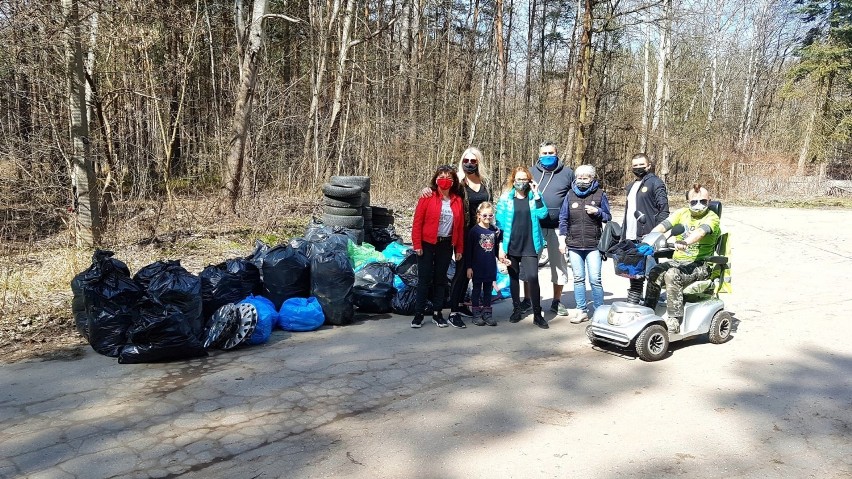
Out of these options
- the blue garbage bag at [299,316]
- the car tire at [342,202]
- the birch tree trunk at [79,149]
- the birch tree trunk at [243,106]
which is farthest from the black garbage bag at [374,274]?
the birch tree trunk at [243,106]

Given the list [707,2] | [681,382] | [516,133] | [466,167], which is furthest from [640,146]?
[681,382]

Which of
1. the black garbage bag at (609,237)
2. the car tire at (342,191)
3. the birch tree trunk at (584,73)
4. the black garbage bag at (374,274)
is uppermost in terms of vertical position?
the birch tree trunk at (584,73)

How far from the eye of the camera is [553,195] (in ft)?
23.7

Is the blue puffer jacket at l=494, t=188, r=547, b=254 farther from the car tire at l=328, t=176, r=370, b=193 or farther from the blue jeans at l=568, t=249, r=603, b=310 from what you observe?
the car tire at l=328, t=176, r=370, b=193

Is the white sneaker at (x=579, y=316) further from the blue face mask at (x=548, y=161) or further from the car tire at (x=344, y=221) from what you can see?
the car tire at (x=344, y=221)

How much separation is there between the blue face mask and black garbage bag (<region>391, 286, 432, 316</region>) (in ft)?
7.41

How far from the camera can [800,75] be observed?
3278 centimetres

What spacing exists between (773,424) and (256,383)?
4.01 metres

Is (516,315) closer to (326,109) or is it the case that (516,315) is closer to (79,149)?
(79,149)

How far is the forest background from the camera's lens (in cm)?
905

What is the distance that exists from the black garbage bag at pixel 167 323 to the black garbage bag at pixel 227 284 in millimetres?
424

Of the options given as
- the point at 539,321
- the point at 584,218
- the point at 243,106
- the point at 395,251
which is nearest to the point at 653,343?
the point at 539,321

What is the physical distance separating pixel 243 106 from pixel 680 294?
10.1 meters

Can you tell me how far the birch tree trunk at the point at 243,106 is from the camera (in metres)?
12.5
